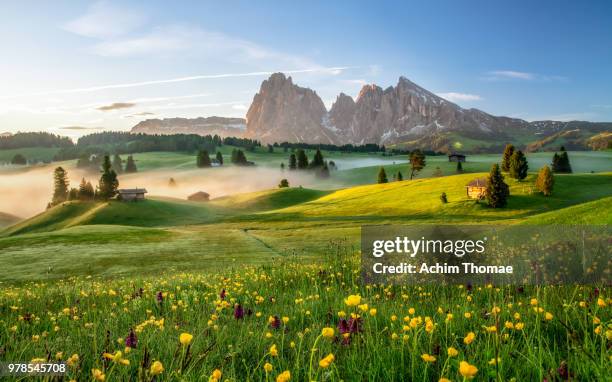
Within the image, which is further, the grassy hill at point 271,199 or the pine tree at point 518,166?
the grassy hill at point 271,199

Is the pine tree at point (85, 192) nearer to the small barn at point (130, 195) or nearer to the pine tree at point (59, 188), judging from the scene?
the small barn at point (130, 195)

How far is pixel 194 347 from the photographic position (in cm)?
530

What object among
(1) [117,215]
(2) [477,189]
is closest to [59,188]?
(1) [117,215]

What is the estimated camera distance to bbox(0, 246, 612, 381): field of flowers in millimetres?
3994

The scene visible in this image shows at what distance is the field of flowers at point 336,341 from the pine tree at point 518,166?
9651 cm

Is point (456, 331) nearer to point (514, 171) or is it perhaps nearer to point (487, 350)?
point (487, 350)

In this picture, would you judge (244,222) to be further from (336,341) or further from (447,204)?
(336,341)

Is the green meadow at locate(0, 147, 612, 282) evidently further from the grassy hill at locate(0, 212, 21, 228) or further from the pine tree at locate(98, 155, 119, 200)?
the grassy hill at locate(0, 212, 21, 228)

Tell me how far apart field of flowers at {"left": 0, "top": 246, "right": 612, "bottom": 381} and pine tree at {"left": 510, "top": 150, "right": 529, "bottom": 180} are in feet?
317

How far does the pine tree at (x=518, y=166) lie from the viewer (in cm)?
9544

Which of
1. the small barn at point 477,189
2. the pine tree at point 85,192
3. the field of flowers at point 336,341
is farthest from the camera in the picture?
the pine tree at point 85,192

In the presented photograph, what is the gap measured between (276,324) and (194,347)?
116 centimetres

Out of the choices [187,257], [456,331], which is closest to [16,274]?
[187,257]

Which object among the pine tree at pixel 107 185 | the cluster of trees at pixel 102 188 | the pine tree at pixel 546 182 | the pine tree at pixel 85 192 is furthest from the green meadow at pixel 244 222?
the pine tree at pixel 85 192
